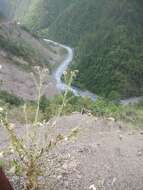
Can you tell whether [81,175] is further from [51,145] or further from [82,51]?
[82,51]

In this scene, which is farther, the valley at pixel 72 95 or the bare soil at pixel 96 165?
the bare soil at pixel 96 165

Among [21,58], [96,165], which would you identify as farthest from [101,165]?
[21,58]

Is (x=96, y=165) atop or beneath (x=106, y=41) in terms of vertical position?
beneath

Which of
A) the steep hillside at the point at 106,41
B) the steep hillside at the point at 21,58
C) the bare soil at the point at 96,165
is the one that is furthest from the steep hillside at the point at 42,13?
the bare soil at the point at 96,165

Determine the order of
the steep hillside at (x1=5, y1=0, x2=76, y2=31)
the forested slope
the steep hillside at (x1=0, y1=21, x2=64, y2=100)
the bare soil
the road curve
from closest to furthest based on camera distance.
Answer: the bare soil
the steep hillside at (x1=0, y1=21, x2=64, y2=100)
the road curve
the forested slope
the steep hillside at (x1=5, y1=0, x2=76, y2=31)

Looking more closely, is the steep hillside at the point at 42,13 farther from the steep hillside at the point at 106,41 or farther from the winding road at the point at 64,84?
the winding road at the point at 64,84

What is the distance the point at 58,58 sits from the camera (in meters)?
106

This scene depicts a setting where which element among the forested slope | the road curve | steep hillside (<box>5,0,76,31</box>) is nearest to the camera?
the road curve

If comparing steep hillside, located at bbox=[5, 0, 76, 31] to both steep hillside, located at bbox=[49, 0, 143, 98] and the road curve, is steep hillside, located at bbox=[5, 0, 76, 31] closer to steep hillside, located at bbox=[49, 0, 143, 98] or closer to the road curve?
steep hillside, located at bbox=[49, 0, 143, 98]

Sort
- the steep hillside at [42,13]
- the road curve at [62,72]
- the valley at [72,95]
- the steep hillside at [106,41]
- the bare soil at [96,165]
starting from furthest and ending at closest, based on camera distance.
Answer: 1. the steep hillside at [42,13]
2. the steep hillside at [106,41]
3. the road curve at [62,72]
4. the bare soil at [96,165]
5. the valley at [72,95]

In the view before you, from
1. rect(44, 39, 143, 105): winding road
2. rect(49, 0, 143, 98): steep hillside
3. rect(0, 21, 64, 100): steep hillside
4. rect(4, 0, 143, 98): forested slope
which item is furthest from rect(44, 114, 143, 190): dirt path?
rect(49, 0, 143, 98): steep hillside

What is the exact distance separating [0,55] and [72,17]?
70.5 m

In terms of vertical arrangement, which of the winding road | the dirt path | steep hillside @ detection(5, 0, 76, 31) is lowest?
the winding road

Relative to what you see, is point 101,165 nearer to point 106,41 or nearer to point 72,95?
point 72,95
